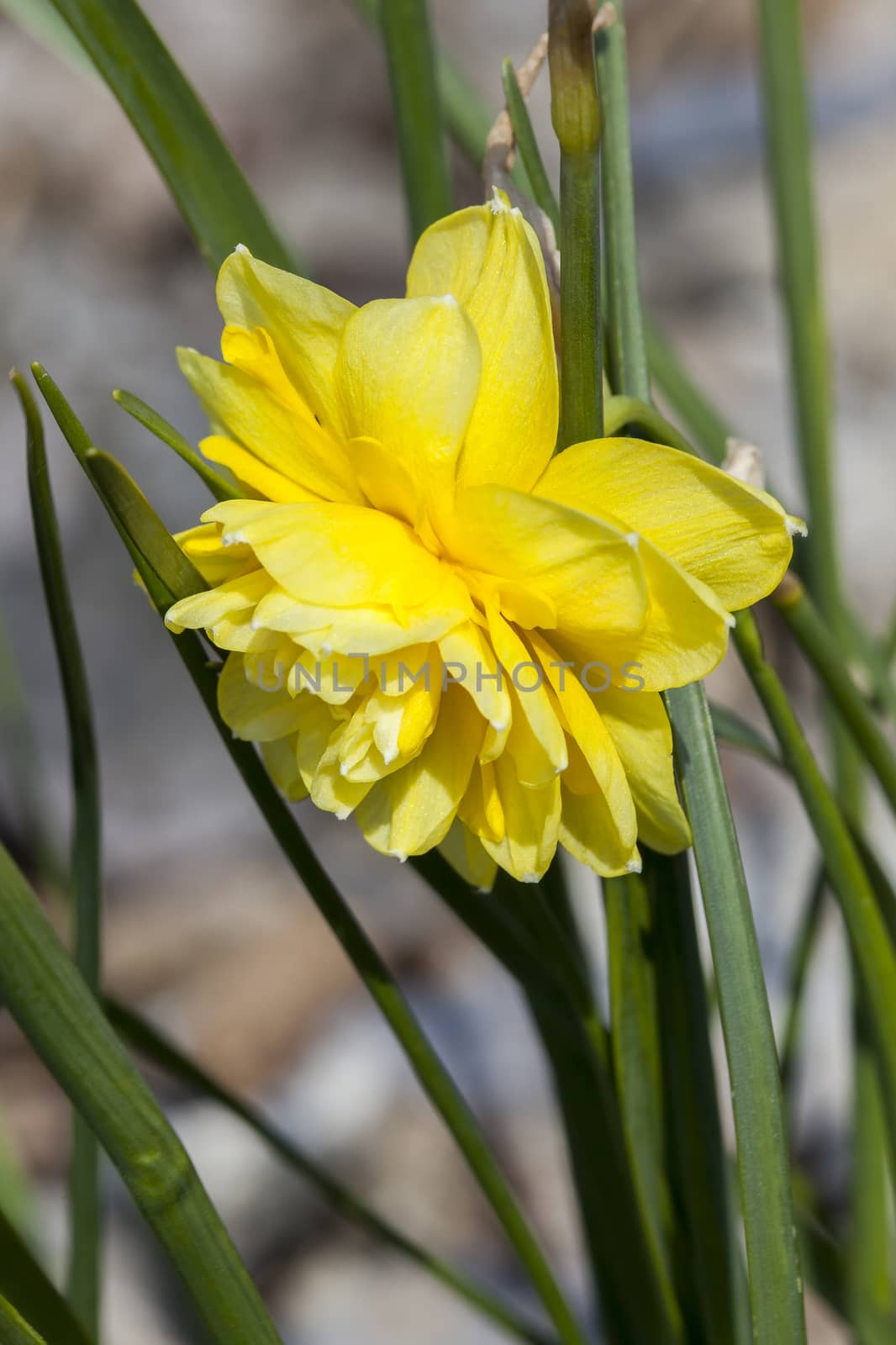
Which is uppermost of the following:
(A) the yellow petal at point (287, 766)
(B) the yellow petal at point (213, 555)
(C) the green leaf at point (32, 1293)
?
(B) the yellow petal at point (213, 555)

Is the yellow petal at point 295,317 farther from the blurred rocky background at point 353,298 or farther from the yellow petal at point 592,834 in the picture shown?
the blurred rocky background at point 353,298

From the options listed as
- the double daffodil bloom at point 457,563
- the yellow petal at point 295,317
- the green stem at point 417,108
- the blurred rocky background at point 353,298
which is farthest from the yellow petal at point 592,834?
the blurred rocky background at point 353,298

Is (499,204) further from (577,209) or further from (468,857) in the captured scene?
(468,857)

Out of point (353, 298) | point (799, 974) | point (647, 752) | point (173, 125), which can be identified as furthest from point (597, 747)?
point (353, 298)

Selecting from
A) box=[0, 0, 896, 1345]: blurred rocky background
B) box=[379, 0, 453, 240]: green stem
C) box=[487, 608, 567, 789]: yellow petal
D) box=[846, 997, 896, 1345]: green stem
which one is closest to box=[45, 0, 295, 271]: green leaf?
box=[379, 0, 453, 240]: green stem

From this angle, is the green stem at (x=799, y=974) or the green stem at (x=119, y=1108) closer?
the green stem at (x=119, y=1108)

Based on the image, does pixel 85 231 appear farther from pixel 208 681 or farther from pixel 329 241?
pixel 208 681
